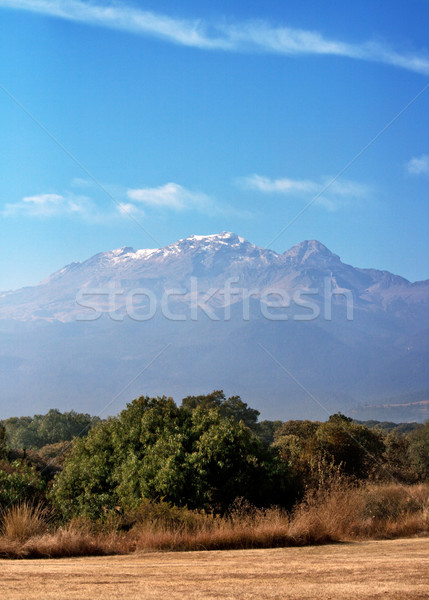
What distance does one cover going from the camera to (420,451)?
48156 mm

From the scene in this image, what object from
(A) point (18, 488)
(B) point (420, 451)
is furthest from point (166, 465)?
(B) point (420, 451)

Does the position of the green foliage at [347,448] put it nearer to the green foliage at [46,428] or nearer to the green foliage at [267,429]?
the green foliage at [267,429]

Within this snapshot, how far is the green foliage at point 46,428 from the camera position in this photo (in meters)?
79.1

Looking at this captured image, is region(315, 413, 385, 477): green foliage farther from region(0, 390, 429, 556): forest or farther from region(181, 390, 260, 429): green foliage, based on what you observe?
region(181, 390, 260, 429): green foliage

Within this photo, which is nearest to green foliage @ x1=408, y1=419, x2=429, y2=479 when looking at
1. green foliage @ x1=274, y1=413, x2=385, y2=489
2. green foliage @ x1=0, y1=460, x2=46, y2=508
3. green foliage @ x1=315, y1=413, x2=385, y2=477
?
green foliage @ x1=274, y1=413, x2=385, y2=489

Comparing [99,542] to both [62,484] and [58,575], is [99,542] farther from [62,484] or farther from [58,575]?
[62,484]

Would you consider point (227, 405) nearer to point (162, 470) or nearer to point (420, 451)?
point (420, 451)

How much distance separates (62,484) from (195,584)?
13149 millimetres

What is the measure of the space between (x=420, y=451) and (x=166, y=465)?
37.8 meters

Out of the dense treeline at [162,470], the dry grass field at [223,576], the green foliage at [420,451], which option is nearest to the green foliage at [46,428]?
the green foliage at [420,451]

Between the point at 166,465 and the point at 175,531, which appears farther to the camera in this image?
the point at 166,465

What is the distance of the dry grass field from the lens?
6.17 meters

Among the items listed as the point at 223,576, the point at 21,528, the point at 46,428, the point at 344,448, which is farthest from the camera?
the point at 46,428

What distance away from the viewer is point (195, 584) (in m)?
6.66
